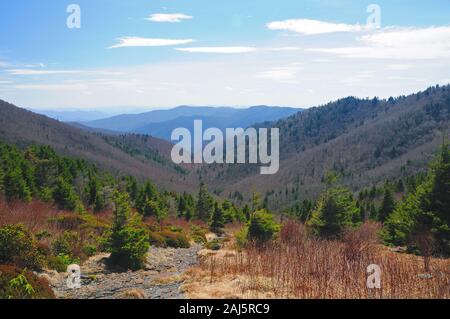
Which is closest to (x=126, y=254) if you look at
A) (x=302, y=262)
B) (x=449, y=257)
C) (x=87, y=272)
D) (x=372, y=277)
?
(x=87, y=272)

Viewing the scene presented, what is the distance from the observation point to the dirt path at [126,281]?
12.6 meters

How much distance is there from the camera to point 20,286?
11219 mm

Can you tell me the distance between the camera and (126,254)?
1861 centimetres

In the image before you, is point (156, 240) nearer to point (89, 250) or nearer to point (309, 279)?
point (89, 250)

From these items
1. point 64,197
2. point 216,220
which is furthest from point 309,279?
point 216,220

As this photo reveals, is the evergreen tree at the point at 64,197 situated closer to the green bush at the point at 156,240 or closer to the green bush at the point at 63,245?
the green bush at the point at 156,240

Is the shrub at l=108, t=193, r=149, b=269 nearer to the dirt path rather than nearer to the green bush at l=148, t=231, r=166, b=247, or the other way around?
the dirt path

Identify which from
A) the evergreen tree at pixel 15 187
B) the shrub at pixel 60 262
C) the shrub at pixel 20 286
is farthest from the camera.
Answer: the evergreen tree at pixel 15 187

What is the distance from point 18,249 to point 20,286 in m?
4.42

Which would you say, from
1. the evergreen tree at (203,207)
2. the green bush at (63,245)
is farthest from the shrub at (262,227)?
the evergreen tree at (203,207)

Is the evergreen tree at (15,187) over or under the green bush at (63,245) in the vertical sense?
over

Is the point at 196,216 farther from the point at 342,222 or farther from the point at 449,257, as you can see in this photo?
the point at 449,257

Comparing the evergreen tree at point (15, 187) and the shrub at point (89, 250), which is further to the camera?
the evergreen tree at point (15, 187)

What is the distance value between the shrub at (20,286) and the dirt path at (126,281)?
112cm
